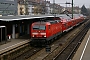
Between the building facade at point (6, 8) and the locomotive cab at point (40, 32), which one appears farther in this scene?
the building facade at point (6, 8)

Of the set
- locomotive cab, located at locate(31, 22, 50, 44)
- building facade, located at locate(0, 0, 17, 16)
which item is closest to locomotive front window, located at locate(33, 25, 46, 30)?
locomotive cab, located at locate(31, 22, 50, 44)

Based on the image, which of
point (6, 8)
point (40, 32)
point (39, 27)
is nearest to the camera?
point (40, 32)

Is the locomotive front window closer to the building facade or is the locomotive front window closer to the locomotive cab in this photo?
the locomotive cab

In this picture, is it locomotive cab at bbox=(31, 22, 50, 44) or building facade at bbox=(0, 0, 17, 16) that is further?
building facade at bbox=(0, 0, 17, 16)

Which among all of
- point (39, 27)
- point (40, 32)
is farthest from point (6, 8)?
point (40, 32)

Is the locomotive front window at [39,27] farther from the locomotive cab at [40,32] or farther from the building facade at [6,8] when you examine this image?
the building facade at [6,8]

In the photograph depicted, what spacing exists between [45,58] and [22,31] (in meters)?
13.9

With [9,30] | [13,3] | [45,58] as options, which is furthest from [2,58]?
[13,3]

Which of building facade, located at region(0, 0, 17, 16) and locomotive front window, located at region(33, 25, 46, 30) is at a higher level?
building facade, located at region(0, 0, 17, 16)

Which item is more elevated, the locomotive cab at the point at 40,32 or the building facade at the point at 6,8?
the building facade at the point at 6,8

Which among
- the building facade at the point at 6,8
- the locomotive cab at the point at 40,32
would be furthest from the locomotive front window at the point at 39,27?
the building facade at the point at 6,8

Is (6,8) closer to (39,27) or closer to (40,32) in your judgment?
(39,27)

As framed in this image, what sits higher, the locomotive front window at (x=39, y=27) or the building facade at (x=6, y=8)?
the building facade at (x=6, y=8)

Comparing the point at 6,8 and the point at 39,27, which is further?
the point at 6,8
